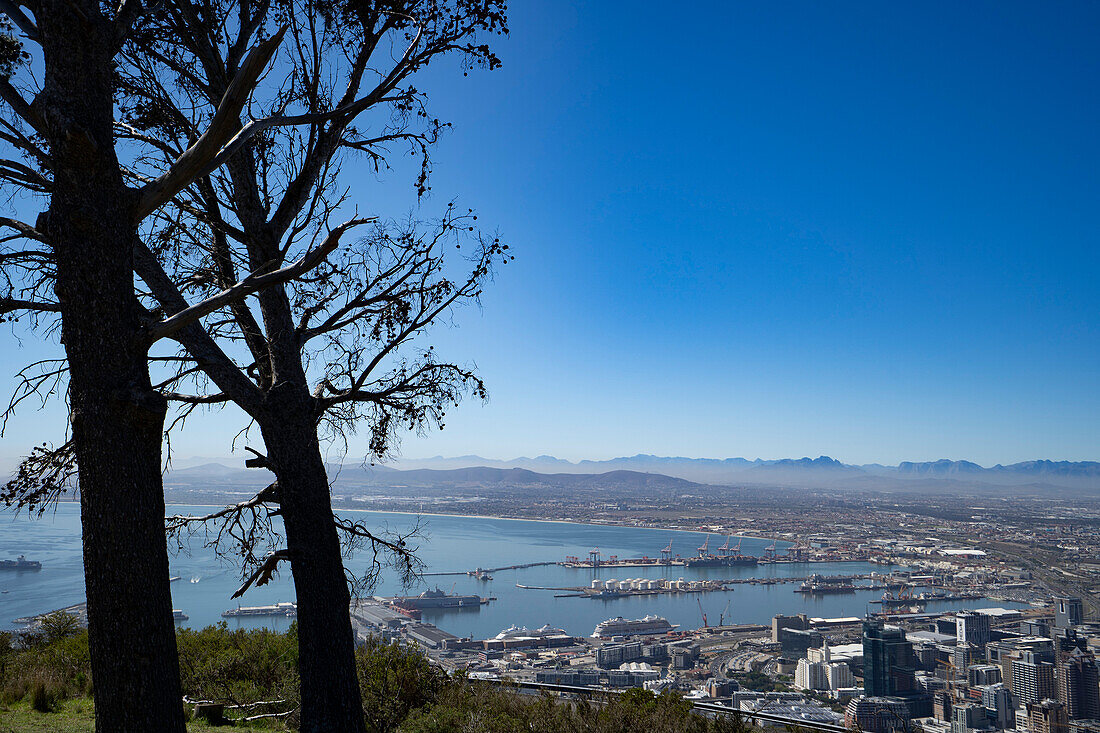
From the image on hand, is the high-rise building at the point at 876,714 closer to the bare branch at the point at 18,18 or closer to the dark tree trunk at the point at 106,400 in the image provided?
the dark tree trunk at the point at 106,400

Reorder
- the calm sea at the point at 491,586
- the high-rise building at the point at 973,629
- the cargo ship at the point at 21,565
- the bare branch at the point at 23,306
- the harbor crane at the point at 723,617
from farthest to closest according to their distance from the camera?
the harbor crane at the point at 723,617 → the cargo ship at the point at 21,565 → the calm sea at the point at 491,586 → the high-rise building at the point at 973,629 → the bare branch at the point at 23,306

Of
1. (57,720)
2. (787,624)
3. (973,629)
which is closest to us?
(57,720)

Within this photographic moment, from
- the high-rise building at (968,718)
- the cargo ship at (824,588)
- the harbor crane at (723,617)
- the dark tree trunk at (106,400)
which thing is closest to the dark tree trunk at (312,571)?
the dark tree trunk at (106,400)

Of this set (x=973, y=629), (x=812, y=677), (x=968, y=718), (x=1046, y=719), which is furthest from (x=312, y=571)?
(x=973, y=629)

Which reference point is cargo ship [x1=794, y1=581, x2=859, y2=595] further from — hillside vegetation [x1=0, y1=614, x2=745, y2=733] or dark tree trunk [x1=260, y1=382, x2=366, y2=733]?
dark tree trunk [x1=260, y1=382, x2=366, y2=733]

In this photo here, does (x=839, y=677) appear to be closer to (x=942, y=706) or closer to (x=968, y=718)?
(x=942, y=706)

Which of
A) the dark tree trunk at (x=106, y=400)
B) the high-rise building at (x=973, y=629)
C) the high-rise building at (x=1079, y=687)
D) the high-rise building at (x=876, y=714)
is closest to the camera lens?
the dark tree trunk at (x=106, y=400)

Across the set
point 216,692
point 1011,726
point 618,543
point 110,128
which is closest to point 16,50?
point 110,128
